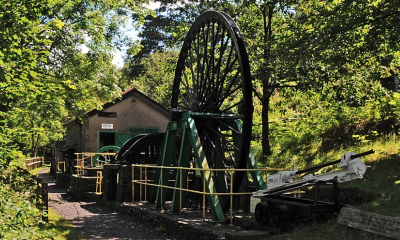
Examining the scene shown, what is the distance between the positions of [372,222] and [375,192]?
4.95m

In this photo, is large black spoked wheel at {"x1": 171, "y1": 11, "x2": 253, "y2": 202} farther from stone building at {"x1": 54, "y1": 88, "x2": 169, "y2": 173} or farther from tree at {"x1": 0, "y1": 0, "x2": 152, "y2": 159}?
stone building at {"x1": 54, "y1": 88, "x2": 169, "y2": 173}

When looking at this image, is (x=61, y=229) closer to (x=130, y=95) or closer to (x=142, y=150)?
(x=142, y=150)

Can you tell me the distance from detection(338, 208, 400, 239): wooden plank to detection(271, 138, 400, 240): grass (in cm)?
180

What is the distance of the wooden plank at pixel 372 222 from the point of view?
13.2ft

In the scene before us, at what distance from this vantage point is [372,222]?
14.0 ft

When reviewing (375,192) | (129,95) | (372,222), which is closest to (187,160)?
(375,192)

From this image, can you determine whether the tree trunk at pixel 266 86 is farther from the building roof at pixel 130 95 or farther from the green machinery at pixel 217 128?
the building roof at pixel 130 95

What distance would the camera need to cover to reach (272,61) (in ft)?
41.0

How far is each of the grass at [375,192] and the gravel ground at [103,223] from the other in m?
3.61

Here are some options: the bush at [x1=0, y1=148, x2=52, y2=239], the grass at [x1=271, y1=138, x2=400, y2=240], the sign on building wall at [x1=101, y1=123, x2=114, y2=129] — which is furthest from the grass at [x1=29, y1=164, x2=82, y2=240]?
the sign on building wall at [x1=101, y1=123, x2=114, y2=129]

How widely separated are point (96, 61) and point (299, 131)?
29.2 feet

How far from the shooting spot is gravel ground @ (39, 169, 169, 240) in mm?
9914

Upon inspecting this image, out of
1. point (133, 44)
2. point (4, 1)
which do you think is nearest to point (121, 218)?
point (4, 1)

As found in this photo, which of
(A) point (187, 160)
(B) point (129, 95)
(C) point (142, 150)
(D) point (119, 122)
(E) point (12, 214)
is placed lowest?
(E) point (12, 214)
